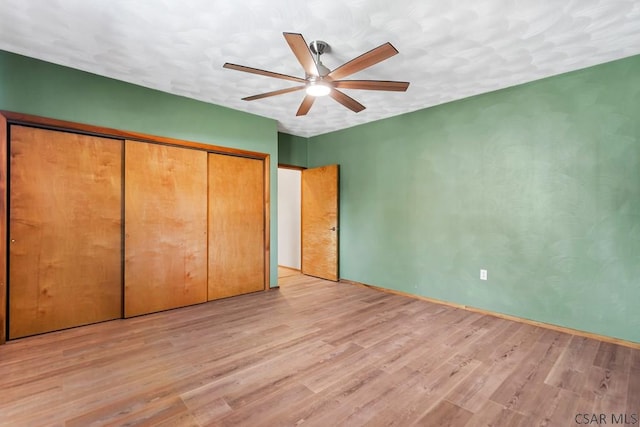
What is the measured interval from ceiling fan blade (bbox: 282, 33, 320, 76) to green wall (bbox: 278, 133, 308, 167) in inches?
115

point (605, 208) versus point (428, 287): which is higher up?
point (605, 208)

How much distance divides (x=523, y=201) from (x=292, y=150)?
3592 millimetres

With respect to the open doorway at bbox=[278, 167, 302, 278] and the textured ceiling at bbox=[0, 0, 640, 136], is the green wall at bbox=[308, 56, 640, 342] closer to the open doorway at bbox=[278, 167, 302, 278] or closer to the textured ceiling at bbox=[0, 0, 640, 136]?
the textured ceiling at bbox=[0, 0, 640, 136]

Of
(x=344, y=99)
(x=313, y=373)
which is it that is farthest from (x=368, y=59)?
(x=313, y=373)

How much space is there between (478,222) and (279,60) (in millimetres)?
2821

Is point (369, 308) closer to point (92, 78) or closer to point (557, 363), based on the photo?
point (557, 363)

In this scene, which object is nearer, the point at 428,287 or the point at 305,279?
the point at 428,287

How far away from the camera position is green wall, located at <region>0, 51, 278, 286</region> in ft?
8.73

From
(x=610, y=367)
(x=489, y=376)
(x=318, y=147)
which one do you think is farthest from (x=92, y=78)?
(x=610, y=367)

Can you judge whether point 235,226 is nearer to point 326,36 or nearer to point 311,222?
point 311,222

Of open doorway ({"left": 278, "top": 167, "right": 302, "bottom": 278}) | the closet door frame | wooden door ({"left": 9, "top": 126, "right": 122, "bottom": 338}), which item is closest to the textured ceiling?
the closet door frame

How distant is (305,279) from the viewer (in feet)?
16.8

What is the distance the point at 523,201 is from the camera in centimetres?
314

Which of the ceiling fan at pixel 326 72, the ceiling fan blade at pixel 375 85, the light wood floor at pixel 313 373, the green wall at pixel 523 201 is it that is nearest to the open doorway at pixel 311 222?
the green wall at pixel 523 201
